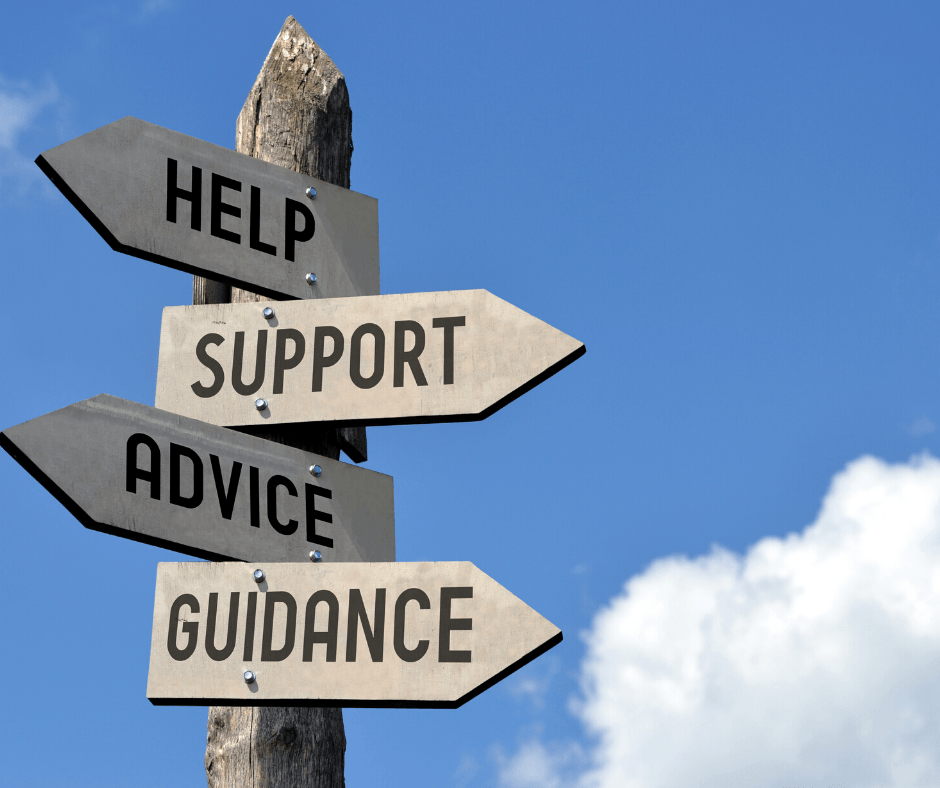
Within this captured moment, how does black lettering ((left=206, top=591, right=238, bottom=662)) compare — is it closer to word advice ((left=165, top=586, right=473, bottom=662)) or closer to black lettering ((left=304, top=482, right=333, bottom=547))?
word advice ((left=165, top=586, right=473, bottom=662))

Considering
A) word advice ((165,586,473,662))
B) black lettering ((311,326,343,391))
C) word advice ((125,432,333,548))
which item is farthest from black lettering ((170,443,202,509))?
black lettering ((311,326,343,391))

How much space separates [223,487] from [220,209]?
3.16ft

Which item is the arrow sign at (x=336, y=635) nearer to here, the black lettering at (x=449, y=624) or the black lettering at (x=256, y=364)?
the black lettering at (x=449, y=624)

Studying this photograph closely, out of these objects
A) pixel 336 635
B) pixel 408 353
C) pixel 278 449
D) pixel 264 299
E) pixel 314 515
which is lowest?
pixel 336 635

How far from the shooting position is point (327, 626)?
3.05 metres

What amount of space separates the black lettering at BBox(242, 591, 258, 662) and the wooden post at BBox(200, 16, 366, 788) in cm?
41

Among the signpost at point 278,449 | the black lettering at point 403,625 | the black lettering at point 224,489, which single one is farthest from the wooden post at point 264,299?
the black lettering at point 403,625

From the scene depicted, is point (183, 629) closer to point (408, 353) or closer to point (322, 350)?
point (322, 350)

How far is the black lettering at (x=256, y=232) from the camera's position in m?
3.66

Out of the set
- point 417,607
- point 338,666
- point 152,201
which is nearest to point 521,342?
point 417,607

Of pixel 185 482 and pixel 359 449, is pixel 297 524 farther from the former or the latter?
pixel 359 449

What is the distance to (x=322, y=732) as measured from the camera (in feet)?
11.3

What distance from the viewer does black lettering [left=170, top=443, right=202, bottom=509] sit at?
3178mm

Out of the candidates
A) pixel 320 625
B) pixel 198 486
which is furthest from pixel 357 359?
pixel 320 625
